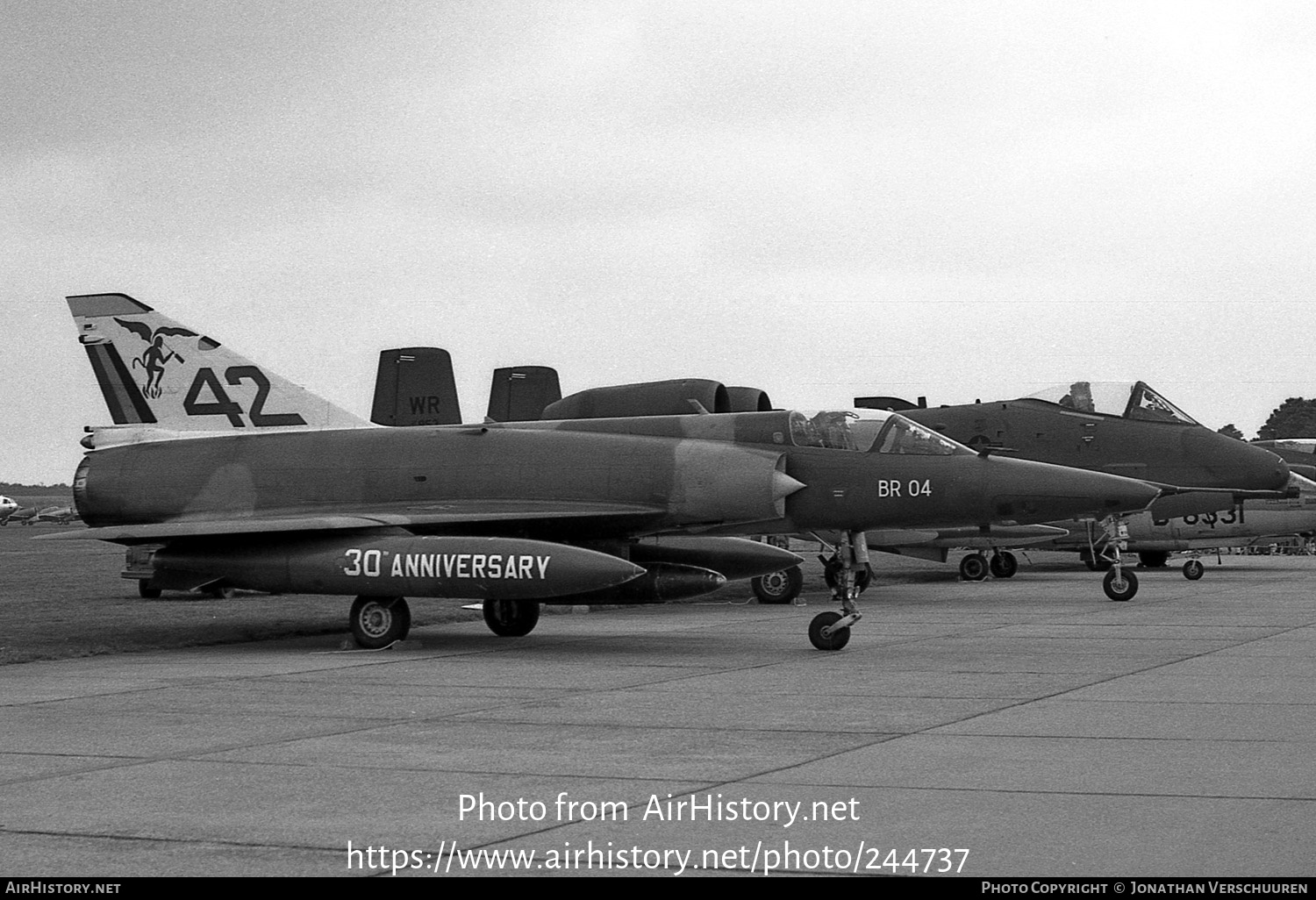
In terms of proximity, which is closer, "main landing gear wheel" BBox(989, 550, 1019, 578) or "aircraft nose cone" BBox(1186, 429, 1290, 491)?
"aircraft nose cone" BBox(1186, 429, 1290, 491)

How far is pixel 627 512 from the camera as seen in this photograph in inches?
611

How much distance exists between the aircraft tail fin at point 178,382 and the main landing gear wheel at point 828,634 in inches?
277

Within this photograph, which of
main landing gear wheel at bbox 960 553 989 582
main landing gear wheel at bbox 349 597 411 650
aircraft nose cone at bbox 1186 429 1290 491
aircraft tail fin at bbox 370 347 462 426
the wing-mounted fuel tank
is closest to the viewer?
main landing gear wheel at bbox 349 597 411 650

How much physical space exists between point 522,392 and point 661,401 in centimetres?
660

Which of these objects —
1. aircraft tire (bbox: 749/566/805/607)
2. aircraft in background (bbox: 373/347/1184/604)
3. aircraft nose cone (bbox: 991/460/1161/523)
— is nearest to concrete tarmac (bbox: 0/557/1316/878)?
aircraft nose cone (bbox: 991/460/1161/523)

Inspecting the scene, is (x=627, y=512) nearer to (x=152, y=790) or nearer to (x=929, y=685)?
(x=929, y=685)

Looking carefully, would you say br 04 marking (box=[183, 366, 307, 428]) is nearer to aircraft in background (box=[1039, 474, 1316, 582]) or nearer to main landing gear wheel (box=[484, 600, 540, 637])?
main landing gear wheel (box=[484, 600, 540, 637])

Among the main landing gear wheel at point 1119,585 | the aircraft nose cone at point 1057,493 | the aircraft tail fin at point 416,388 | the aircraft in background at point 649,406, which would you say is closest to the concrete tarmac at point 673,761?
the aircraft nose cone at point 1057,493

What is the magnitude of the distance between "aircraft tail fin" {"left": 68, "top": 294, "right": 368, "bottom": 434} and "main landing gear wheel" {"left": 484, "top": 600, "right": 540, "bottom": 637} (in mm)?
3362

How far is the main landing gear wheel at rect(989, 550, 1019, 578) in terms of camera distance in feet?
103

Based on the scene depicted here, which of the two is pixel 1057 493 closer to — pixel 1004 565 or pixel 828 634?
pixel 828 634
